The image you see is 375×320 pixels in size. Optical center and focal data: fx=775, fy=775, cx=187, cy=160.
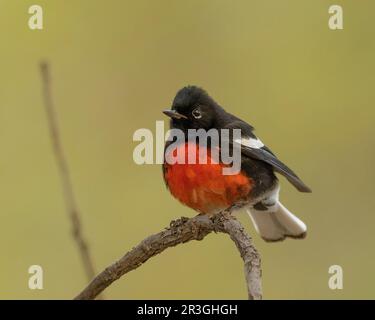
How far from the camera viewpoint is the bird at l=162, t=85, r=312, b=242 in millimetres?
5293

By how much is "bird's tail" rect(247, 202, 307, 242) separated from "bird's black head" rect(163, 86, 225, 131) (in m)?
1.12

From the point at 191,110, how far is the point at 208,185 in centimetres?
74

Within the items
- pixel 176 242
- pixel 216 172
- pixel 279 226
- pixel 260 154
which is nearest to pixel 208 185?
pixel 216 172

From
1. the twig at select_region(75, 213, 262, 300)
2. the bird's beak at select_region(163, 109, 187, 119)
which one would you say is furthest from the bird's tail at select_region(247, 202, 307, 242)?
the twig at select_region(75, 213, 262, 300)

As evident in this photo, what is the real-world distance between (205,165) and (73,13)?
14.8 feet

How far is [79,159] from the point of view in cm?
855

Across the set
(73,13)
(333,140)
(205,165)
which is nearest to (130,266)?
(205,165)

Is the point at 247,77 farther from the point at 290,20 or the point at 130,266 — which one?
the point at 130,266

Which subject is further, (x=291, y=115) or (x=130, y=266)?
(x=291, y=115)

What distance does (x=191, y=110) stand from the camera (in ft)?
18.9

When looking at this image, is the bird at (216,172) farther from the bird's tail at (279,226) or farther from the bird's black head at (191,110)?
the bird's tail at (279,226)
